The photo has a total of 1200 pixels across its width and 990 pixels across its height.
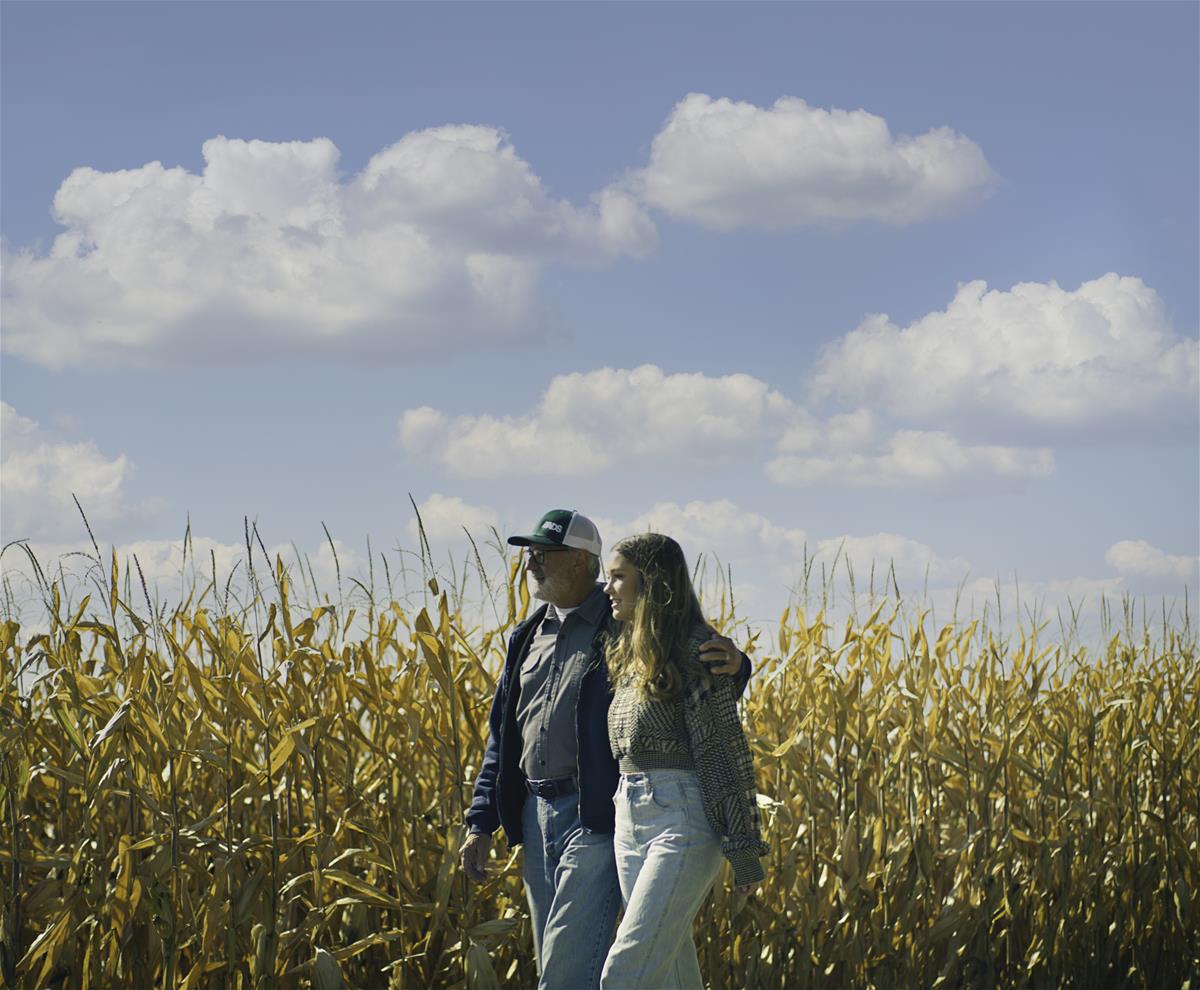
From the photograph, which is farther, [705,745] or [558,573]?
[558,573]

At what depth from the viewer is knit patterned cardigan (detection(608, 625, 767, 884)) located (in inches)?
140

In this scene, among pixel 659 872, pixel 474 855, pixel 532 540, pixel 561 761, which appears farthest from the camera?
pixel 474 855

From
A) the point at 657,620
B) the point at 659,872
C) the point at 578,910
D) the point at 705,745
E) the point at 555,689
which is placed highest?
the point at 657,620

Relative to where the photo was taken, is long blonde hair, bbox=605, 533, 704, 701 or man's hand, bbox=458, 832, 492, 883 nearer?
long blonde hair, bbox=605, 533, 704, 701

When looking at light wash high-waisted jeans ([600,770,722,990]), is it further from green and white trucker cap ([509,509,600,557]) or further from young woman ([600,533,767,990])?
green and white trucker cap ([509,509,600,557])

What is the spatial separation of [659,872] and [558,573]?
3.11 ft

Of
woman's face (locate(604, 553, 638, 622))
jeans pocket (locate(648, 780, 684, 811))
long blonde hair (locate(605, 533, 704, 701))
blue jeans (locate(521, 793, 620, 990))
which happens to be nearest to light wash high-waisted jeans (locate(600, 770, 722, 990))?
jeans pocket (locate(648, 780, 684, 811))

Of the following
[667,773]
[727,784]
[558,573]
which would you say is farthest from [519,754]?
[727,784]

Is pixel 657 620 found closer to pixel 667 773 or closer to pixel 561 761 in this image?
pixel 667 773

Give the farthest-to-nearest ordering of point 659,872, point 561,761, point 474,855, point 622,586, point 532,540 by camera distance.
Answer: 1. point 474,855
2. point 532,540
3. point 561,761
4. point 622,586
5. point 659,872

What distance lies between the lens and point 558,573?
407 centimetres

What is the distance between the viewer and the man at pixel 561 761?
3754 mm

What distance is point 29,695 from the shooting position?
4691 mm

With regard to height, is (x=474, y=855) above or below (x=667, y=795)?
below
